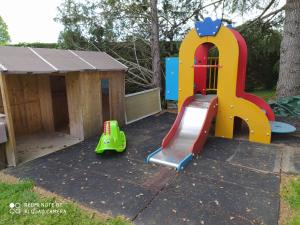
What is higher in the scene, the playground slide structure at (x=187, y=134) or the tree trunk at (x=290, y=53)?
the tree trunk at (x=290, y=53)

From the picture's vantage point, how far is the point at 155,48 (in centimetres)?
1010

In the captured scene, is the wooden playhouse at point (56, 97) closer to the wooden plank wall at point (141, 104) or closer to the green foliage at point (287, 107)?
the wooden plank wall at point (141, 104)

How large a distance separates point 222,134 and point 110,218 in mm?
4347

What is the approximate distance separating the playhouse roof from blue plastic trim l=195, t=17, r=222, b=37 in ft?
8.54

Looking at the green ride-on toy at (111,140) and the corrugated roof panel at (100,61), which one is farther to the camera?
the corrugated roof panel at (100,61)

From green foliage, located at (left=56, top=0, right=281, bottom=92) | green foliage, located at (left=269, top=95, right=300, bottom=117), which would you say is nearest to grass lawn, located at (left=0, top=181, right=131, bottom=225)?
green foliage, located at (left=56, top=0, right=281, bottom=92)

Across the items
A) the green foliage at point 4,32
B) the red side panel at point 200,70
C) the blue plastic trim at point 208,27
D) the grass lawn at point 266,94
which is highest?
the green foliage at point 4,32

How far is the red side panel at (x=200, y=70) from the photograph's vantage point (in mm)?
7395

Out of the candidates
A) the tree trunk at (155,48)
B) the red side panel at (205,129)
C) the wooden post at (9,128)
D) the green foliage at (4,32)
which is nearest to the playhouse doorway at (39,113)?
the wooden post at (9,128)

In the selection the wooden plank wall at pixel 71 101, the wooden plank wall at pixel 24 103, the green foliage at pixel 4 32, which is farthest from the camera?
the green foliage at pixel 4 32

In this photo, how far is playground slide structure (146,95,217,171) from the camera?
4.97 m

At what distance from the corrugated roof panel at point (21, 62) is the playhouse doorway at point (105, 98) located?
1.91 meters

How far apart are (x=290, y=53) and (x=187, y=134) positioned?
20.5 ft

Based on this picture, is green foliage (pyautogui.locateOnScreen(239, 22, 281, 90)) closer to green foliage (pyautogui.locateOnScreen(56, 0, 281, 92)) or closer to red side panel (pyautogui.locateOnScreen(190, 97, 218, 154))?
green foliage (pyautogui.locateOnScreen(56, 0, 281, 92))
